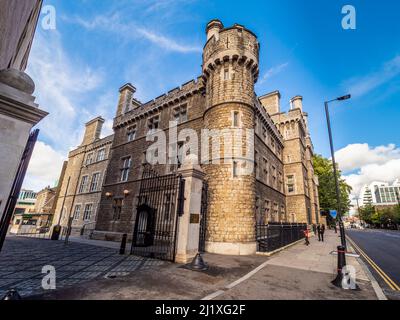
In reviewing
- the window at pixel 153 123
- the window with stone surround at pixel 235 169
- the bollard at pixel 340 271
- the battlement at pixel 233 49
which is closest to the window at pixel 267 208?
the window with stone surround at pixel 235 169

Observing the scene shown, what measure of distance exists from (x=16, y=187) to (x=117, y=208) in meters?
16.1

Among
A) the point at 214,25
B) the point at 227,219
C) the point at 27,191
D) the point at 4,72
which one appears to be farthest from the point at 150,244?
the point at 27,191

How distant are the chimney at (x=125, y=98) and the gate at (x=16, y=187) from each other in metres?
20.6

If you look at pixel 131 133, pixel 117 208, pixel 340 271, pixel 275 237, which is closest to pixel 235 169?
pixel 275 237

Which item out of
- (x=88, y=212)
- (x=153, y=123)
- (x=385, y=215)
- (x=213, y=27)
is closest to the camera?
(x=213, y=27)

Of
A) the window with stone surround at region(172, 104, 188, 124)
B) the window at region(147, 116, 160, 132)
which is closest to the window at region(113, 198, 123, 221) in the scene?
the window at region(147, 116, 160, 132)

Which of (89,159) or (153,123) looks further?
(89,159)

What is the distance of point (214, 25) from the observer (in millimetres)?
15703

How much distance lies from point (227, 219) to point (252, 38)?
13.0 meters

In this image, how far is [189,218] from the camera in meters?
7.98

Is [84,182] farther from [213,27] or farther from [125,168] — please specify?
[213,27]

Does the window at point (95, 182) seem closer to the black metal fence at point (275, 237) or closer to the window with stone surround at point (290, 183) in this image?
the black metal fence at point (275, 237)
